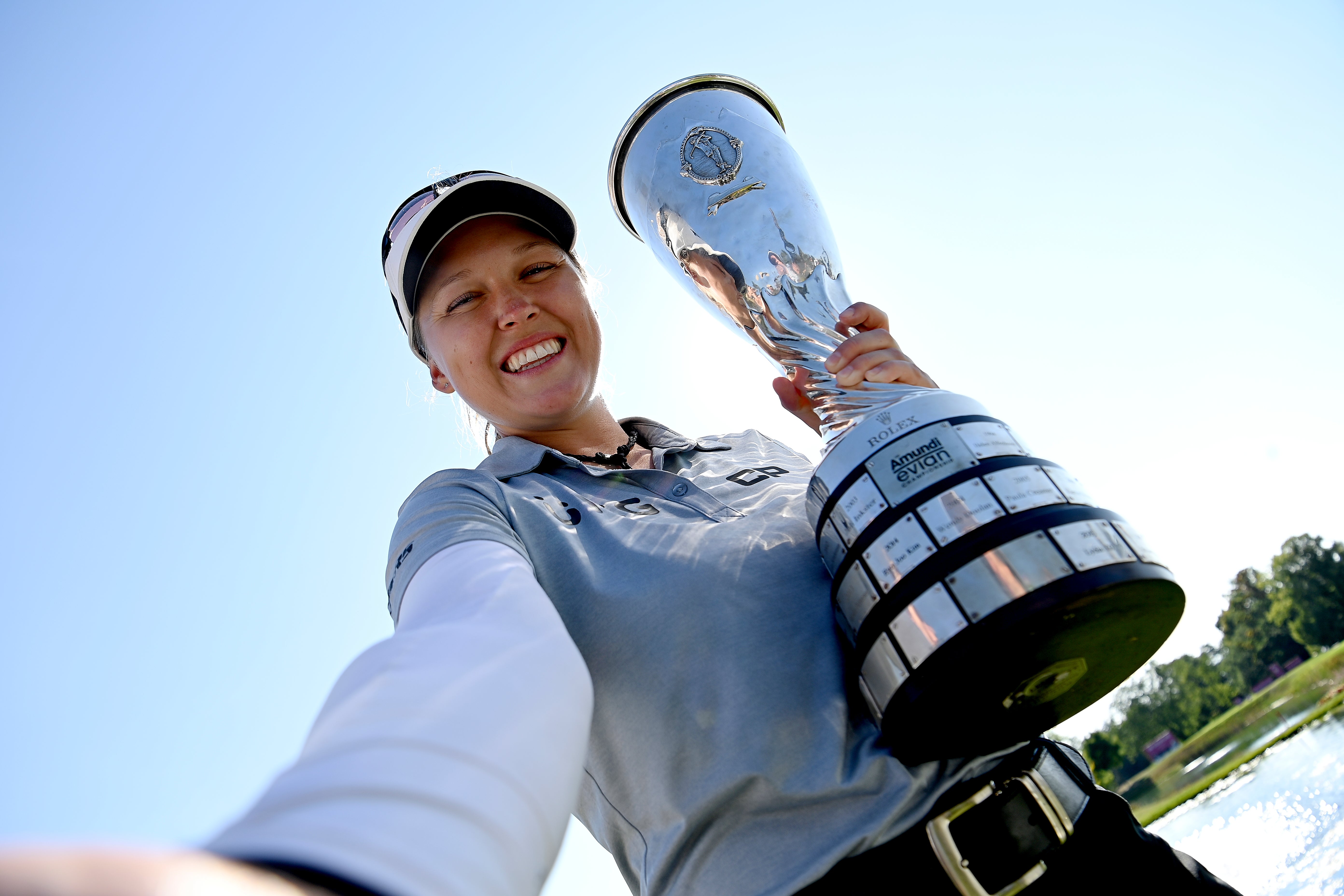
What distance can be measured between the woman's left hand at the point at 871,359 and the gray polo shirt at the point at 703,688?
0.26 m

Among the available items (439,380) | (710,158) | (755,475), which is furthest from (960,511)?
(439,380)

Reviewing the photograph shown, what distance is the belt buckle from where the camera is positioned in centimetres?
95

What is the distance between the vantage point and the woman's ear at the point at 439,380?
6.63ft

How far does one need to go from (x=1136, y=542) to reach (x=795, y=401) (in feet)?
2.59

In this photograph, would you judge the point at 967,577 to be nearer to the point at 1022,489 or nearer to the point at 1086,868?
the point at 1022,489

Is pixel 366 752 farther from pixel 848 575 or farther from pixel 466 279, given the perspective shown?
pixel 466 279

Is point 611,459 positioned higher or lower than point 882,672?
higher

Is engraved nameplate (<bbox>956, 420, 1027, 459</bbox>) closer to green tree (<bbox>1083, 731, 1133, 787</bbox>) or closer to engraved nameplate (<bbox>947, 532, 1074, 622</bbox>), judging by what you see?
engraved nameplate (<bbox>947, 532, 1074, 622</bbox>)

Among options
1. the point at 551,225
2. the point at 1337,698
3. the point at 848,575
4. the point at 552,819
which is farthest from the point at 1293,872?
the point at 1337,698

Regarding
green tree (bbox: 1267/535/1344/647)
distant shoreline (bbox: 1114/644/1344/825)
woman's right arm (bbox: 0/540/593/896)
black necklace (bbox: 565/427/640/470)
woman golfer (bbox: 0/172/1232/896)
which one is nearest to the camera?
woman's right arm (bbox: 0/540/593/896)

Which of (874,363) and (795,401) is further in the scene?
(795,401)

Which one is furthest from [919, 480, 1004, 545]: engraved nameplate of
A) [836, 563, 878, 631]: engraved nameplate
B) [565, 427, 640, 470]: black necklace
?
[565, 427, 640, 470]: black necklace

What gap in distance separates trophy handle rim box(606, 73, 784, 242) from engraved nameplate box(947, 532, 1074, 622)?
120cm

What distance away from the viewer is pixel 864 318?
146cm
